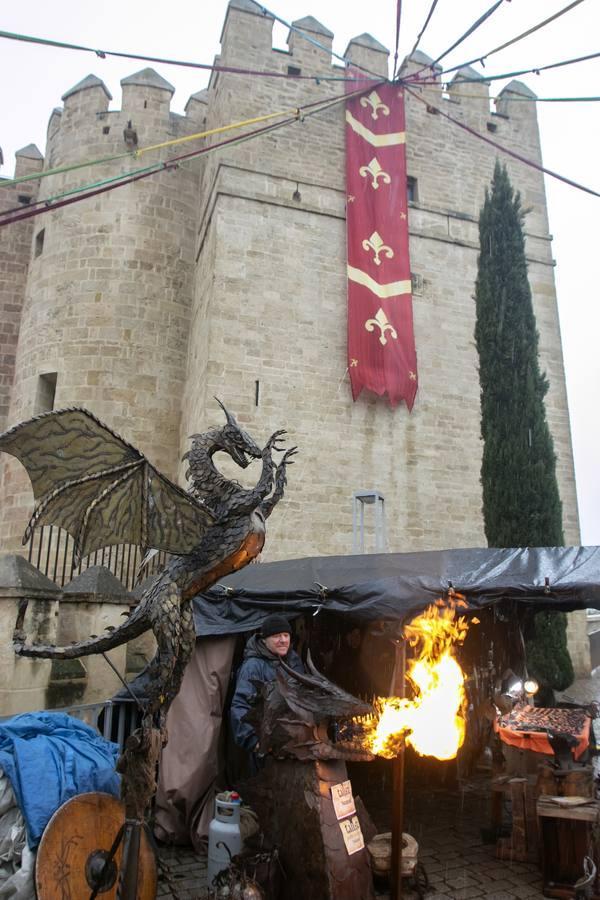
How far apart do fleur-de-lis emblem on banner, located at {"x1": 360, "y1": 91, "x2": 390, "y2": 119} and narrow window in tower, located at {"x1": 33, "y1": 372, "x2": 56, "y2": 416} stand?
29.0ft

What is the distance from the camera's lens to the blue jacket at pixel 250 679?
468 centimetres

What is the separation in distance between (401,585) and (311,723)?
1740 mm

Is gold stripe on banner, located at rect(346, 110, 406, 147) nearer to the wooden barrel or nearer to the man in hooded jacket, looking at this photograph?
the man in hooded jacket

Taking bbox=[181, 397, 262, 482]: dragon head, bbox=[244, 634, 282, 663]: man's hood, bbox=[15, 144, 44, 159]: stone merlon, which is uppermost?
bbox=[15, 144, 44, 159]: stone merlon

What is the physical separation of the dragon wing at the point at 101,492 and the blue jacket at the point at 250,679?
1.38 meters

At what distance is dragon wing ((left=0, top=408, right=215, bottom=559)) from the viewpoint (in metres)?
3.64

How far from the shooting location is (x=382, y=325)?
13.3 metres

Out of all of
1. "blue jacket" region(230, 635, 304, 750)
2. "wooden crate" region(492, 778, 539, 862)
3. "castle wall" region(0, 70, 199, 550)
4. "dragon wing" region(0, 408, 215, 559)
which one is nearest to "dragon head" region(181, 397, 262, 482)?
"dragon wing" region(0, 408, 215, 559)

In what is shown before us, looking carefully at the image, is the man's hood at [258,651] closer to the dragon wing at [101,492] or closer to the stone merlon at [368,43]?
the dragon wing at [101,492]

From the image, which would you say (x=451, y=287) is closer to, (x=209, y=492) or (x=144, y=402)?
(x=144, y=402)

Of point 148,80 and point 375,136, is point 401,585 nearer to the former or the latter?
point 375,136

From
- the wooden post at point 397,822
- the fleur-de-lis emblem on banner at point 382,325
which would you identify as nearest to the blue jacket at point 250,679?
the wooden post at point 397,822

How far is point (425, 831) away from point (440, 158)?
1364cm

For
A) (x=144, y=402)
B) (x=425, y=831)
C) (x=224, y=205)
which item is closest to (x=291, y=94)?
(x=224, y=205)
